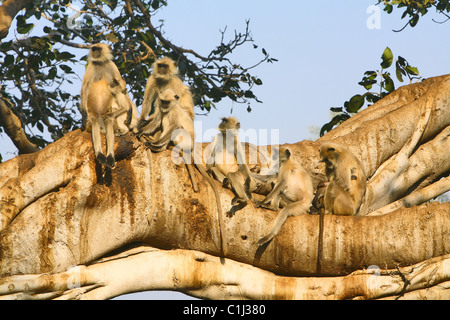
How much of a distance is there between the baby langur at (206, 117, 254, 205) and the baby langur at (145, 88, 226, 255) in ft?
1.07

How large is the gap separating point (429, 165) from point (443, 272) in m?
2.35

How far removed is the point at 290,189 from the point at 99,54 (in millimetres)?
2785

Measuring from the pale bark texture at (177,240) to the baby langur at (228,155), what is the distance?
88 cm

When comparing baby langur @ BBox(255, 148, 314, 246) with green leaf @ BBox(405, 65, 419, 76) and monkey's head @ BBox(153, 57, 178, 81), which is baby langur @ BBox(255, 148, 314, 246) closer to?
monkey's head @ BBox(153, 57, 178, 81)

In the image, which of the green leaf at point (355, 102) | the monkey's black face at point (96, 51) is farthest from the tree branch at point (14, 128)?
the green leaf at point (355, 102)

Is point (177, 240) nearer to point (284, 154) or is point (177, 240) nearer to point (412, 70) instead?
point (284, 154)

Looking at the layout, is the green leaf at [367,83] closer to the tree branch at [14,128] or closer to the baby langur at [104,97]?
the baby langur at [104,97]

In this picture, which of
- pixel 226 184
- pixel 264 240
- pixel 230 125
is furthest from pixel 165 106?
pixel 264 240

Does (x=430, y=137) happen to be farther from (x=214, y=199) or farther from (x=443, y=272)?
(x=214, y=199)

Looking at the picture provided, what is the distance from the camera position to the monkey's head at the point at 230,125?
692cm

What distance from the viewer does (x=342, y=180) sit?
647 centimetres

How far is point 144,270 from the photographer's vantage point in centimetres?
523

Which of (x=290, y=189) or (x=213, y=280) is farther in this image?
(x=290, y=189)

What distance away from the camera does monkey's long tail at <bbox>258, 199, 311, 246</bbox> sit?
5344mm
